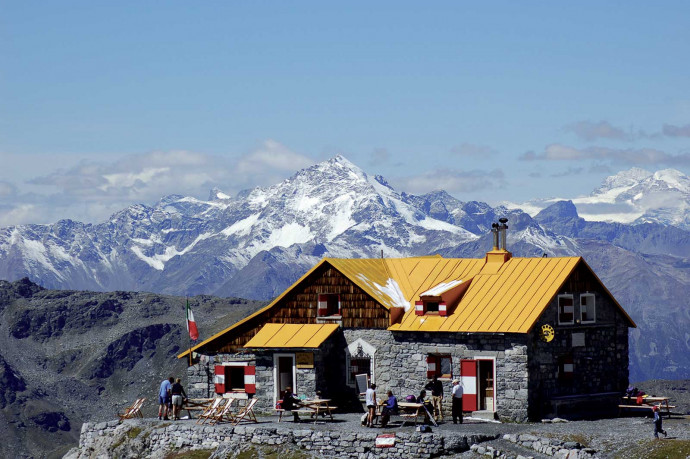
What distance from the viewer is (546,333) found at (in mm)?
57562

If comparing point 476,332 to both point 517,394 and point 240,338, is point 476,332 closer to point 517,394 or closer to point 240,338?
point 517,394

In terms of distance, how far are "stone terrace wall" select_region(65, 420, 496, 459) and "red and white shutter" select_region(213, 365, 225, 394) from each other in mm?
5575

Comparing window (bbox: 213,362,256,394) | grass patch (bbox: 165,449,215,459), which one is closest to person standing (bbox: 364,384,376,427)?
grass patch (bbox: 165,449,215,459)

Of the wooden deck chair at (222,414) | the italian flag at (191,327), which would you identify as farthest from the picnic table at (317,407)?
the italian flag at (191,327)

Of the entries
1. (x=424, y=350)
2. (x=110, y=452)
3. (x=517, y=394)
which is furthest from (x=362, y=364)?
(x=110, y=452)

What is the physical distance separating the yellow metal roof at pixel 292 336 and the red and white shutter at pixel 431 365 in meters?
5.58

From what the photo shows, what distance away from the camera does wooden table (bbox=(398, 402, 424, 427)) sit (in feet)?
176

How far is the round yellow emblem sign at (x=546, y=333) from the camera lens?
188 ft

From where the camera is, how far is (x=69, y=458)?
Result: 61.6 m

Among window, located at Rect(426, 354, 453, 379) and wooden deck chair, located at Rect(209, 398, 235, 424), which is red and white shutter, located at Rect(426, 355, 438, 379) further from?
wooden deck chair, located at Rect(209, 398, 235, 424)

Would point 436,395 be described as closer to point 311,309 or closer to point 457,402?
point 457,402

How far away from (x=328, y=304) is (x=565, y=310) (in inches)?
493

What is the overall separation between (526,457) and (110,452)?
22276 mm

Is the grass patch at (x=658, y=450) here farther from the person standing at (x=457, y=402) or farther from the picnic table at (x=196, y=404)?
the picnic table at (x=196, y=404)
